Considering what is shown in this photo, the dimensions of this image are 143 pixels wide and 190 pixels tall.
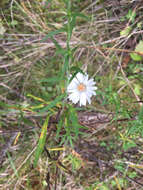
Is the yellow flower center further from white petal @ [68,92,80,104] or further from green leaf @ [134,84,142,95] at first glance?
green leaf @ [134,84,142,95]

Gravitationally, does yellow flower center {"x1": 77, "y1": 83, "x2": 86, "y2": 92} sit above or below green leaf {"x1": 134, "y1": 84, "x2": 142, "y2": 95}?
below

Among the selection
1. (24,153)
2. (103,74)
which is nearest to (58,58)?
(103,74)

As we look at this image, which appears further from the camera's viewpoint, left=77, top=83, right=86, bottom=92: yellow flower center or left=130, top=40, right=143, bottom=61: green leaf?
left=130, top=40, right=143, bottom=61: green leaf

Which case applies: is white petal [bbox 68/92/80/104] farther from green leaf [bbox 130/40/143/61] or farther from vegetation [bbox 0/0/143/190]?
green leaf [bbox 130/40/143/61]

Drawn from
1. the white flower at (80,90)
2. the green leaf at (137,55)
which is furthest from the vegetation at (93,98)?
the white flower at (80,90)

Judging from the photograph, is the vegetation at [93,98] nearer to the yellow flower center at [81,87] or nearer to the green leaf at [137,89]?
the green leaf at [137,89]

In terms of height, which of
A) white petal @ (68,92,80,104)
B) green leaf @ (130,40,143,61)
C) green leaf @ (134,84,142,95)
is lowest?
white petal @ (68,92,80,104)

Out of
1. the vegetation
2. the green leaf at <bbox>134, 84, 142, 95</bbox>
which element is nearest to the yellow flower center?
the vegetation

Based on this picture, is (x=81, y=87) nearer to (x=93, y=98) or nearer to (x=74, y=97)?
(x=74, y=97)

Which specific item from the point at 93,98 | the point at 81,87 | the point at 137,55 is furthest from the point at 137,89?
the point at 81,87
